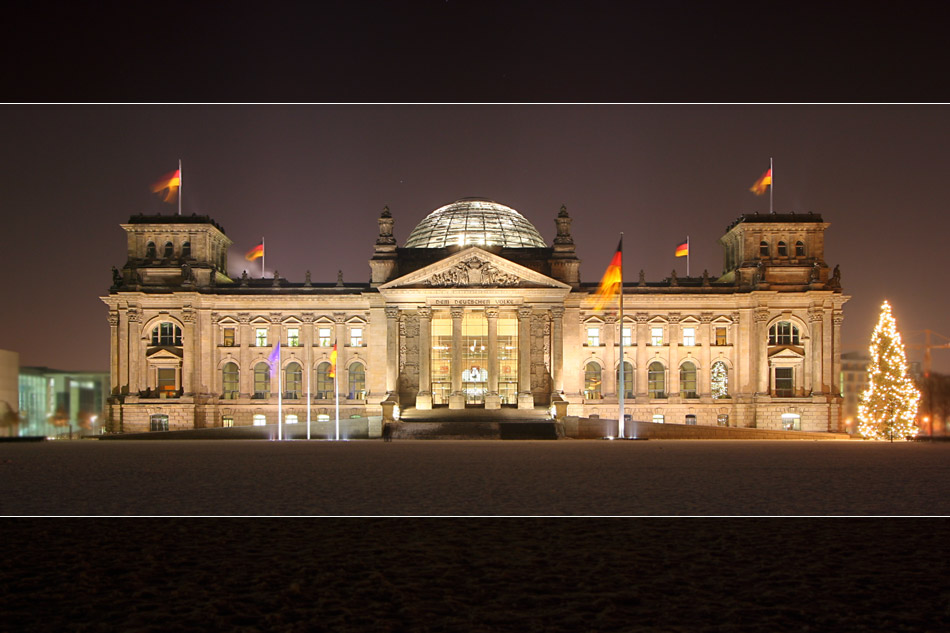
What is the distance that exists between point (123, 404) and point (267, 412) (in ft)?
38.8

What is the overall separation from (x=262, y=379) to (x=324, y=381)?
542 centimetres

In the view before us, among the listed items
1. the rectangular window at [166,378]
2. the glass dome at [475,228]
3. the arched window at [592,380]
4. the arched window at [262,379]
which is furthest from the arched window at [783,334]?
the rectangular window at [166,378]

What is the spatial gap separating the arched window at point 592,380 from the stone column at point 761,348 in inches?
519

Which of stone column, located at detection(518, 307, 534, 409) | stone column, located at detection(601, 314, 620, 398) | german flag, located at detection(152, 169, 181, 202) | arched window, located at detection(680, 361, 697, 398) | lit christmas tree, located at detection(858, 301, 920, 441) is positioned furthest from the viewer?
arched window, located at detection(680, 361, 697, 398)

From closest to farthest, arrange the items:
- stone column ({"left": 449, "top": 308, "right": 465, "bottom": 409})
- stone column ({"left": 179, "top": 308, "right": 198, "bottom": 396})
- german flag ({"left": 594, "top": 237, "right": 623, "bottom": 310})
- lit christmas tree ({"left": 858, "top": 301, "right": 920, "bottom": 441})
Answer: german flag ({"left": 594, "top": 237, "right": 623, "bottom": 310}), lit christmas tree ({"left": 858, "top": 301, "right": 920, "bottom": 441}), stone column ({"left": 449, "top": 308, "right": 465, "bottom": 409}), stone column ({"left": 179, "top": 308, "right": 198, "bottom": 396})

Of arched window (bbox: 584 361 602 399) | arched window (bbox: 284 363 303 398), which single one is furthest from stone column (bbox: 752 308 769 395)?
arched window (bbox: 284 363 303 398)

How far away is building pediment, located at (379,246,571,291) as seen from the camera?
71.2 meters

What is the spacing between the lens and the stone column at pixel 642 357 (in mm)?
77688

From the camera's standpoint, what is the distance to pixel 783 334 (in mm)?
77875

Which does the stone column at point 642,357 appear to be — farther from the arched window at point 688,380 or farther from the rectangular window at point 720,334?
the rectangular window at point 720,334

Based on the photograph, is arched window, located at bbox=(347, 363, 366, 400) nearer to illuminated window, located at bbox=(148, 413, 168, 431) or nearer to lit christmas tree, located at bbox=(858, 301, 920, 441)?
illuminated window, located at bbox=(148, 413, 168, 431)

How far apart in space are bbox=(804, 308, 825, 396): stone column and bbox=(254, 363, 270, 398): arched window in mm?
45961
